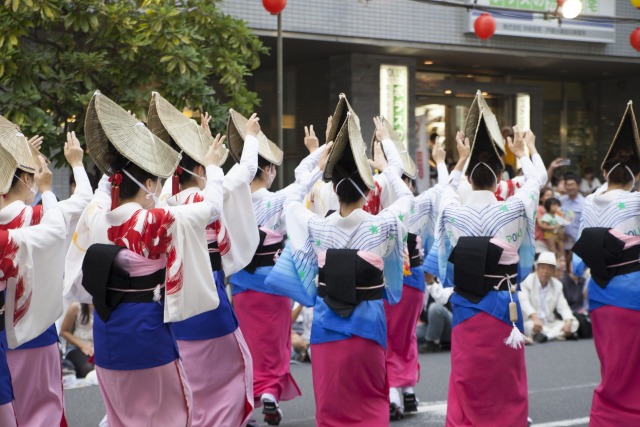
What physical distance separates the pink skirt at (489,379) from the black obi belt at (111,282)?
2034mm

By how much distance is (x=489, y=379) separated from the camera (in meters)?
5.79

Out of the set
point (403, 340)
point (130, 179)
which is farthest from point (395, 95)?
point (130, 179)

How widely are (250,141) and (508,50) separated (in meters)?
11.0

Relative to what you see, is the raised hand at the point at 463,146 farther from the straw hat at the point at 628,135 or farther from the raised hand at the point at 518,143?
the straw hat at the point at 628,135

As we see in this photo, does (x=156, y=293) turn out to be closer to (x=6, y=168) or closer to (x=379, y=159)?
(x=6, y=168)

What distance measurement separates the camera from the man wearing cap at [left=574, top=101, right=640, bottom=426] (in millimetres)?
6145

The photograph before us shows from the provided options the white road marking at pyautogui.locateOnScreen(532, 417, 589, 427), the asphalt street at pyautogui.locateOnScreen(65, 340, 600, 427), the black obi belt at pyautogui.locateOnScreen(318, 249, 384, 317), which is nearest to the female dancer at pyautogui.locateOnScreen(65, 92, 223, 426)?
the black obi belt at pyautogui.locateOnScreen(318, 249, 384, 317)

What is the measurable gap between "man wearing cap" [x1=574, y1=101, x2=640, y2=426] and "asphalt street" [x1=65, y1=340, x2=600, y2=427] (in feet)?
3.07

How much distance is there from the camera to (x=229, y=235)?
601cm

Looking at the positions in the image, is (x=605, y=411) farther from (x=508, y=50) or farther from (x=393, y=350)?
(x=508, y=50)

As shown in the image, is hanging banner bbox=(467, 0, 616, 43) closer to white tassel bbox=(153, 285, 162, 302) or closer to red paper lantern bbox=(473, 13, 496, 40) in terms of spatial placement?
red paper lantern bbox=(473, 13, 496, 40)

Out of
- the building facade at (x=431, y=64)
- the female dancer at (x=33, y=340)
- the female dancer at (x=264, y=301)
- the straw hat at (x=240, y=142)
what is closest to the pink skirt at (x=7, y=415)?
the female dancer at (x=33, y=340)

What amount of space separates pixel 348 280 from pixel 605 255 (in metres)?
1.87

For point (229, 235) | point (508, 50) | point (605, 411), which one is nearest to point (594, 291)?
point (605, 411)
